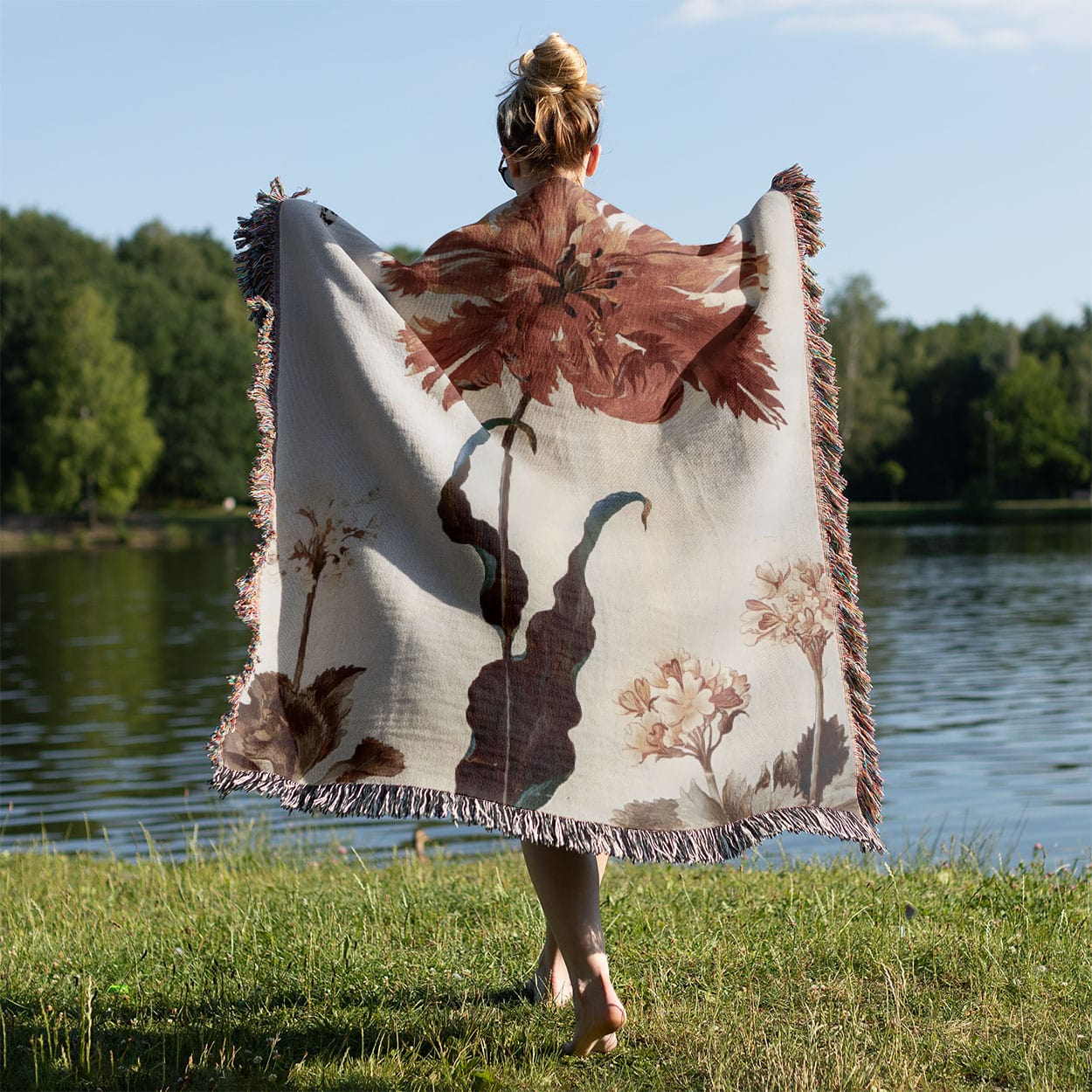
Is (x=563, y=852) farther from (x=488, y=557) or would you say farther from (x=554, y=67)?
(x=554, y=67)

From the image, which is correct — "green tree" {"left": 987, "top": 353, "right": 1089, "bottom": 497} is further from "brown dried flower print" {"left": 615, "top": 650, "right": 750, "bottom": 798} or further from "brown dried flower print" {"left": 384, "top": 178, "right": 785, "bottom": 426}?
"brown dried flower print" {"left": 615, "top": 650, "right": 750, "bottom": 798}

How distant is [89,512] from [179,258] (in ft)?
79.5

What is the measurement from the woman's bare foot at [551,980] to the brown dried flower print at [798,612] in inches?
31.6

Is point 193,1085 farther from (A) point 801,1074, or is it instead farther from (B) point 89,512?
(B) point 89,512

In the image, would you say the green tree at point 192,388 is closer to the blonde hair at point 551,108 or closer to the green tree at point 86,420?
the green tree at point 86,420

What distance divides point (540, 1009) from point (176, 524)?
50.6m

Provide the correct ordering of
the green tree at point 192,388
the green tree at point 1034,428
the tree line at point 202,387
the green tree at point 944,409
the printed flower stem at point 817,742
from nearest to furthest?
1. the printed flower stem at point 817,742
2. the tree line at point 202,387
3. the green tree at point 192,388
4. the green tree at point 1034,428
5. the green tree at point 944,409

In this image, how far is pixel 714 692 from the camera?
2.98 metres

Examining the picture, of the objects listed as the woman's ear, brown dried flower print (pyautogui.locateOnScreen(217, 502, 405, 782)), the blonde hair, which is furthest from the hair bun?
brown dried flower print (pyautogui.locateOnScreen(217, 502, 405, 782))

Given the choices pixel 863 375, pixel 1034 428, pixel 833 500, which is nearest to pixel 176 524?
pixel 863 375

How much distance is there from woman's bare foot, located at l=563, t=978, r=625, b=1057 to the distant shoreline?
41750 millimetres

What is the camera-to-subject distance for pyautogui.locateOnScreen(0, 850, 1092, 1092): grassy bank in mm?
2742

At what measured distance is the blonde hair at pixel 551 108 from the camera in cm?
303

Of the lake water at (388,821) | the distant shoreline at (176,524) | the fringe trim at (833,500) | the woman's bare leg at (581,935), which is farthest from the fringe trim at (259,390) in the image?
the distant shoreline at (176,524)
